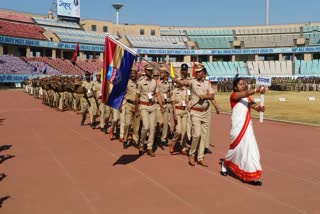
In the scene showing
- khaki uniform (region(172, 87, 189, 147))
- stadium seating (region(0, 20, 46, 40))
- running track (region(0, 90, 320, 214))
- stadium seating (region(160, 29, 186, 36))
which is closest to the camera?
running track (region(0, 90, 320, 214))

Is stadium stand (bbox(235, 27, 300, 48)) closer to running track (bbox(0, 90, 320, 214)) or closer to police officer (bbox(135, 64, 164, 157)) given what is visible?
running track (bbox(0, 90, 320, 214))

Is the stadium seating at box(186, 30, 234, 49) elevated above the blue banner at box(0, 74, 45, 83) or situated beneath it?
elevated above

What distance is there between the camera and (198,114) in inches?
263

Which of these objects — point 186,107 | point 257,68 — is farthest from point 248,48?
point 186,107

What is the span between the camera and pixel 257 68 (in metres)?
62.1

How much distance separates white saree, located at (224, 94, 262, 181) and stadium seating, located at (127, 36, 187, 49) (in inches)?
2304

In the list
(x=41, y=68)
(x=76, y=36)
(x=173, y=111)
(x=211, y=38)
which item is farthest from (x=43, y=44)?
(x=173, y=111)

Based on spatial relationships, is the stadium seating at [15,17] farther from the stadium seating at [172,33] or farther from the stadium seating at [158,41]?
the stadium seating at [172,33]

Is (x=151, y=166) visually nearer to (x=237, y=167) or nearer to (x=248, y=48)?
(x=237, y=167)

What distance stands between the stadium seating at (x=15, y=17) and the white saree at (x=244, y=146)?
54.0 meters

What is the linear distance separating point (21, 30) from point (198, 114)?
164ft

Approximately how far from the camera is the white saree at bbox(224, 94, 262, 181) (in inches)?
215

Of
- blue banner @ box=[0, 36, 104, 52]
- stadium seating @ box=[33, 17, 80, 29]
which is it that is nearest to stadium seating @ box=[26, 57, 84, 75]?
blue banner @ box=[0, 36, 104, 52]

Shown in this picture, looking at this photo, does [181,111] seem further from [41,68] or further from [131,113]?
[41,68]
